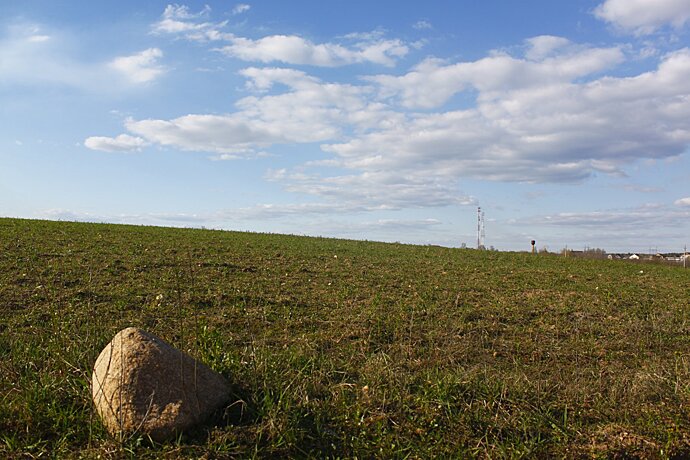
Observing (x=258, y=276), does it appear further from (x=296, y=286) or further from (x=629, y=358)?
(x=629, y=358)

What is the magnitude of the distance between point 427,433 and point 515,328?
12.6 ft

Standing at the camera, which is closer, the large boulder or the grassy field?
the large boulder

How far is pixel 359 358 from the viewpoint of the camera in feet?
19.9

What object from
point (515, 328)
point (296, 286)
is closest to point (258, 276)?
point (296, 286)

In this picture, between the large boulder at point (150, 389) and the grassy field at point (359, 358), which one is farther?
the grassy field at point (359, 358)

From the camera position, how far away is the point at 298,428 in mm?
4234

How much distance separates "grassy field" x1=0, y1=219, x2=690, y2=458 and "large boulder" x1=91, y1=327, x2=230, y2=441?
0.42 feet

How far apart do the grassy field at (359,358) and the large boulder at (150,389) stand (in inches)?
5.0

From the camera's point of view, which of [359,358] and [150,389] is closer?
[150,389]

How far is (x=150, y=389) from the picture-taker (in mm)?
4234

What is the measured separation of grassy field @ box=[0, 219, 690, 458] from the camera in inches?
167

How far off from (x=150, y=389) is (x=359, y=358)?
248 centimetres

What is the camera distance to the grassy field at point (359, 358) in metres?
4.25

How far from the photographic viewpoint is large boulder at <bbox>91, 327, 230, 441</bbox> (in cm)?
410
